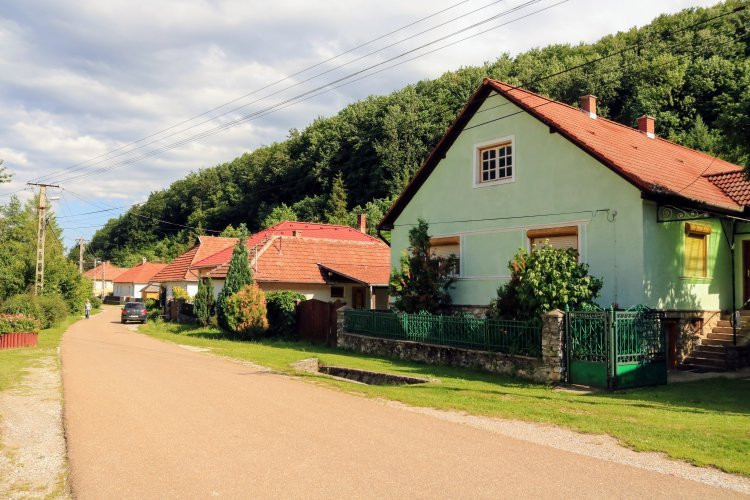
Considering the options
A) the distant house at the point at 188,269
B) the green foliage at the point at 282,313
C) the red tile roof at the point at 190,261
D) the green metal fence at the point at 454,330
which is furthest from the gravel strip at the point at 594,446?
the distant house at the point at 188,269

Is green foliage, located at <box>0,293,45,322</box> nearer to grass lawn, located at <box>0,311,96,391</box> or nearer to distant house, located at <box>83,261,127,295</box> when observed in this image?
grass lawn, located at <box>0,311,96,391</box>

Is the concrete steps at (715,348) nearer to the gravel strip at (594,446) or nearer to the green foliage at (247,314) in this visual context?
the gravel strip at (594,446)

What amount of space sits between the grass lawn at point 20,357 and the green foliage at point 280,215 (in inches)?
1530

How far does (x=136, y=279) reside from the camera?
8562 centimetres

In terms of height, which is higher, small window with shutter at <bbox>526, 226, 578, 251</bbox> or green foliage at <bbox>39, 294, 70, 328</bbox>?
small window with shutter at <bbox>526, 226, 578, 251</bbox>

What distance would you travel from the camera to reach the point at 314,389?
12.7 m

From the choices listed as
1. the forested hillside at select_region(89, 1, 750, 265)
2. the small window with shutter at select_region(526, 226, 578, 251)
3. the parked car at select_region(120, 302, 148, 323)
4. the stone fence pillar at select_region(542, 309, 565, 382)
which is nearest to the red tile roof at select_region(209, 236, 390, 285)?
the small window with shutter at select_region(526, 226, 578, 251)

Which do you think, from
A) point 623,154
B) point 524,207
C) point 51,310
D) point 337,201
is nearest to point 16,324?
point 51,310

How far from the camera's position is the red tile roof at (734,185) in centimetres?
1789

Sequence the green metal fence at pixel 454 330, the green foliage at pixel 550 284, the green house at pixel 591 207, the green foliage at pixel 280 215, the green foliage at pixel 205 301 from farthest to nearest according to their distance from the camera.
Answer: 1. the green foliage at pixel 280 215
2. the green foliage at pixel 205 301
3. the green house at pixel 591 207
4. the green metal fence at pixel 454 330
5. the green foliage at pixel 550 284

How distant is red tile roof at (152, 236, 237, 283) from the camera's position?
43500 millimetres


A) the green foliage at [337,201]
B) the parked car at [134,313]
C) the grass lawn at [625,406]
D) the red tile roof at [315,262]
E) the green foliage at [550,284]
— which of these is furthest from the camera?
the green foliage at [337,201]

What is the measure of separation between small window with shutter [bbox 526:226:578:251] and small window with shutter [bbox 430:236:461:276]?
2.95 m

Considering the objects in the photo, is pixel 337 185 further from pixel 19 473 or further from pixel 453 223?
pixel 19 473
